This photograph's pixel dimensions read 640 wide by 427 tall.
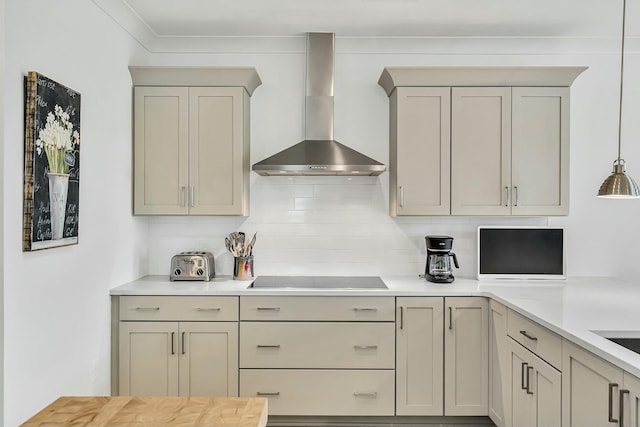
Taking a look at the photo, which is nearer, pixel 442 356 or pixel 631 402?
pixel 631 402

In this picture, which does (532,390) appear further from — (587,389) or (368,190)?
(368,190)

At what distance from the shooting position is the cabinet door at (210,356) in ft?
10.3

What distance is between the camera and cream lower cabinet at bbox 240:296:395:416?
3154mm

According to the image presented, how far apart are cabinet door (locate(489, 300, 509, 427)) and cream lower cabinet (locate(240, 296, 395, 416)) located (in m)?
0.59

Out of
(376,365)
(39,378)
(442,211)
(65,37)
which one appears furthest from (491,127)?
(39,378)

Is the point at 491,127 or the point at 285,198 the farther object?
the point at 285,198

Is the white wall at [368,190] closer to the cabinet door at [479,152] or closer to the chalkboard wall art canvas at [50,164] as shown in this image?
the cabinet door at [479,152]

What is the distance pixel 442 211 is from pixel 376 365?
43.2 inches

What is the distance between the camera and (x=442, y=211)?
348cm

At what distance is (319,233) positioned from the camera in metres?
3.79

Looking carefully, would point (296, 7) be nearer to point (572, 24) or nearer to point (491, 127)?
point (491, 127)

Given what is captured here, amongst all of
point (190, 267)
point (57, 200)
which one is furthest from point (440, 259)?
point (57, 200)

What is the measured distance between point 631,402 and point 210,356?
2.24 m

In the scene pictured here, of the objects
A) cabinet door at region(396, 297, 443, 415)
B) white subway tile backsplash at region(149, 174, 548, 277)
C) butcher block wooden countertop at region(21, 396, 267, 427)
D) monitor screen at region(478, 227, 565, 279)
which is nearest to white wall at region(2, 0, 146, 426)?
white subway tile backsplash at region(149, 174, 548, 277)
